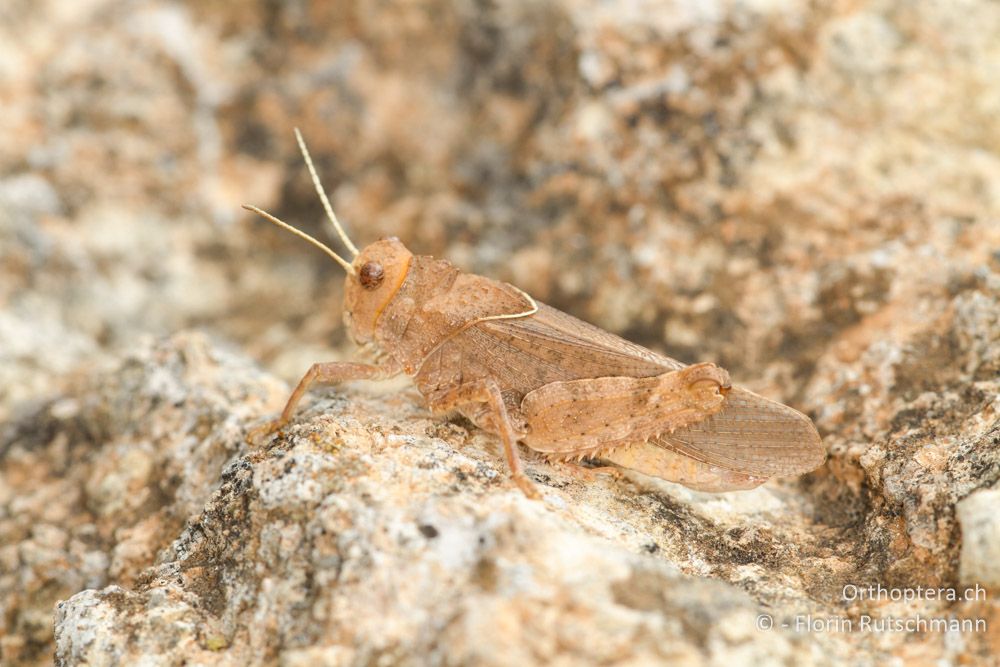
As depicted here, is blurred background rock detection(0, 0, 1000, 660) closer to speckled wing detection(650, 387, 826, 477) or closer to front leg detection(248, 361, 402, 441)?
speckled wing detection(650, 387, 826, 477)

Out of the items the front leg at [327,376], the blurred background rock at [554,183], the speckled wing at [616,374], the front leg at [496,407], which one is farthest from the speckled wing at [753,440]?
the front leg at [327,376]

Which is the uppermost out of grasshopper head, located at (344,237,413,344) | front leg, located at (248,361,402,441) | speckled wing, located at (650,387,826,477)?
grasshopper head, located at (344,237,413,344)

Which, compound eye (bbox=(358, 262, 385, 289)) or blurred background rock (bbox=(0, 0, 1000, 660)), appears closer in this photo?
compound eye (bbox=(358, 262, 385, 289))

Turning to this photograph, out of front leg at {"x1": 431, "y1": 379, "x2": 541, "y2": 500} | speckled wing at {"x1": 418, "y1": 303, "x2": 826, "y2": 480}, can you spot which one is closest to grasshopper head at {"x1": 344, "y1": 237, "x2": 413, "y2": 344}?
speckled wing at {"x1": 418, "y1": 303, "x2": 826, "y2": 480}

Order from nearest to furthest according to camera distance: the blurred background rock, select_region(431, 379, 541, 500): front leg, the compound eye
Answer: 1. select_region(431, 379, 541, 500): front leg
2. the compound eye
3. the blurred background rock

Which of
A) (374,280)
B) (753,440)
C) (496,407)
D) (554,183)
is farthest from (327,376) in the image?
(554,183)

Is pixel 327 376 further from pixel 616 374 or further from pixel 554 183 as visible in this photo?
pixel 554 183

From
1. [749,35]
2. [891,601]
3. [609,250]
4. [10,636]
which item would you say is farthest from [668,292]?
[10,636]

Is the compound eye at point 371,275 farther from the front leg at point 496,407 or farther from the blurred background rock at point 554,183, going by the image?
the blurred background rock at point 554,183
